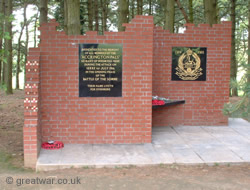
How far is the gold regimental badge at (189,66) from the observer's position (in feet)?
32.0

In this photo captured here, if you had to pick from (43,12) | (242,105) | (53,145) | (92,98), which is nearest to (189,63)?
(92,98)

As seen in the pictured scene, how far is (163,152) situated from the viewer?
7.11 metres

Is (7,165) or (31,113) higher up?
(31,113)

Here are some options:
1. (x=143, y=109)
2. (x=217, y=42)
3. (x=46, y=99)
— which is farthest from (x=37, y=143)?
(x=217, y=42)

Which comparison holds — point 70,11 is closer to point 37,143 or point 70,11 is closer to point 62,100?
point 62,100

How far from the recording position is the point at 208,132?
9148mm

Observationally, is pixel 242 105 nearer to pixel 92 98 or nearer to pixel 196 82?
pixel 92 98

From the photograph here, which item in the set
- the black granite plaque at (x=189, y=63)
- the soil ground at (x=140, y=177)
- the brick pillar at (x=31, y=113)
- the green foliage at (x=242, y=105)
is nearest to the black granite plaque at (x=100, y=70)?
the brick pillar at (x=31, y=113)

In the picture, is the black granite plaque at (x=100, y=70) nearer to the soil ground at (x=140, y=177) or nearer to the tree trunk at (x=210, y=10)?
the soil ground at (x=140, y=177)

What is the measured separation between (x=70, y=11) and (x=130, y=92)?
3.50 meters

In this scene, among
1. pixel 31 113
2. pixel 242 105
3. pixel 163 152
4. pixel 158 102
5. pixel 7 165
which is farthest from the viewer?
pixel 158 102

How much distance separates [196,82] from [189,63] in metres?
0.63

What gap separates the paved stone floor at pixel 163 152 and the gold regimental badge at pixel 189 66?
73.7 inches

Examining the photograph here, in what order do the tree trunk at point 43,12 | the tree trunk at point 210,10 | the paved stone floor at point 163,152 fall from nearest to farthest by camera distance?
the paved stone floor at point 163,152 < the tree trunk at point 43,12 < the tree trunk at point 210,10
